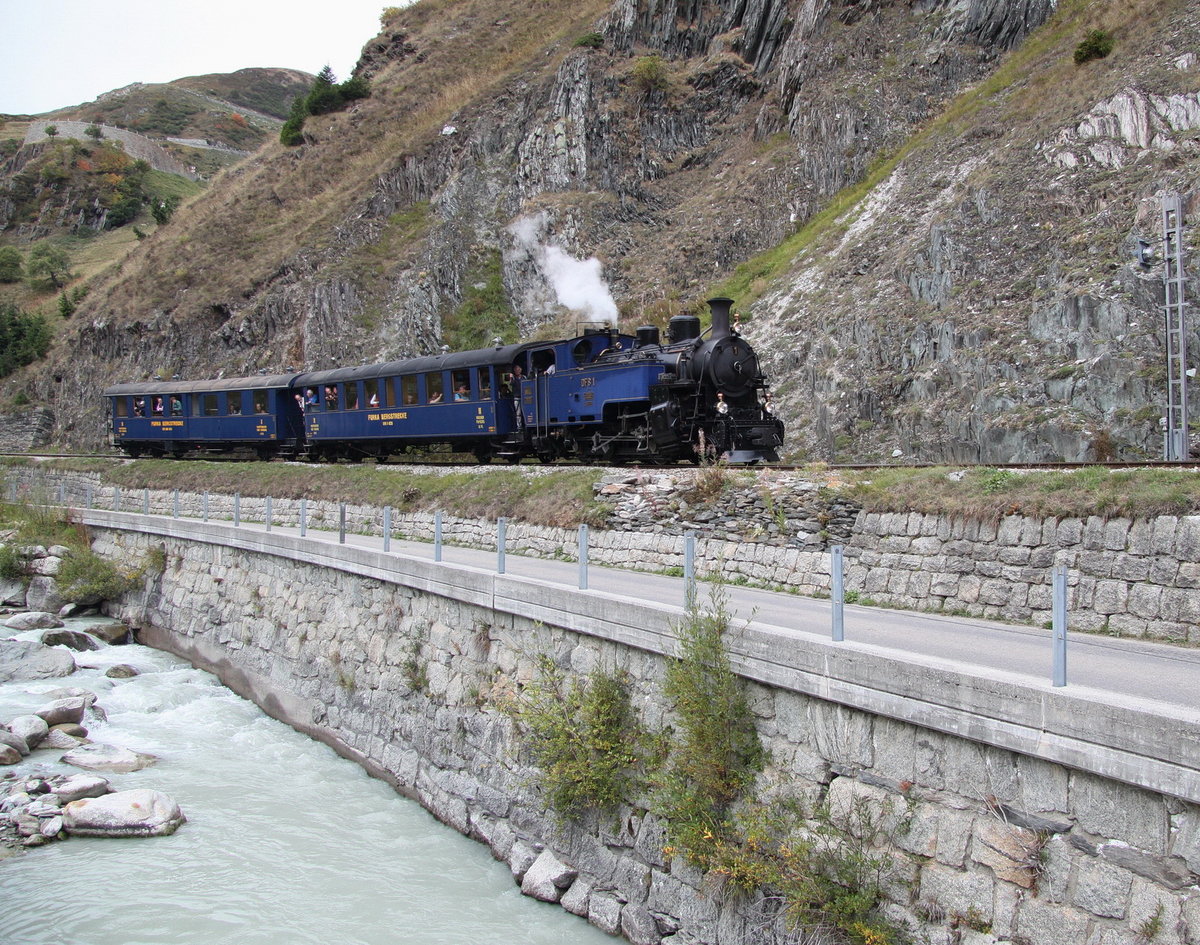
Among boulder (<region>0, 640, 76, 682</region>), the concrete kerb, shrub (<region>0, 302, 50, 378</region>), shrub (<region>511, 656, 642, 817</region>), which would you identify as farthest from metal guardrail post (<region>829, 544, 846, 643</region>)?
shrub (<region>0, 302, 50, 378</region>)

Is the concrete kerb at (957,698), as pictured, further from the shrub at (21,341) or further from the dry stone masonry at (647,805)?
the shrub at (21,341)

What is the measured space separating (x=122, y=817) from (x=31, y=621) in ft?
34.5

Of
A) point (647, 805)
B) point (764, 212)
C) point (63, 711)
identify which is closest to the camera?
point (647, 805)

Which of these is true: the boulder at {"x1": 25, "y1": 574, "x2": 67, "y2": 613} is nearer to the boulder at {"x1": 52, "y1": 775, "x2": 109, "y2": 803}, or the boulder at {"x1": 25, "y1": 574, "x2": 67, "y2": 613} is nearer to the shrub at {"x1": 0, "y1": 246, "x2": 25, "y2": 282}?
the boulder at {"x1": 52, "y1": 775, "x2": 109, "y2": 803}

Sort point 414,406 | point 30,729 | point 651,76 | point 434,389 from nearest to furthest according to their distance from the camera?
point 30,729
point 434,389
point 414,406
point 651,76

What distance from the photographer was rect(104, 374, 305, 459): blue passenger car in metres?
26.6

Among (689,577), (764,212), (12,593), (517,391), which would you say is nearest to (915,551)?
(689,577)

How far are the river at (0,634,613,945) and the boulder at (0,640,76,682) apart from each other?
4.16m

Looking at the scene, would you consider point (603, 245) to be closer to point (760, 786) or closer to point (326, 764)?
point (326, 764)

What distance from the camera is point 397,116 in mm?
52750

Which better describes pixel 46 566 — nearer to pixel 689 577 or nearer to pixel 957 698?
pixel 689 577

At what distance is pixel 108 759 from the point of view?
11.6 meters

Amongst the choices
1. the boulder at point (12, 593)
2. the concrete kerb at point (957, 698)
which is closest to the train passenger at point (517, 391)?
the concrete kerb at point (957, 698)

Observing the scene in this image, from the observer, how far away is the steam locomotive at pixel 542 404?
627 inches
